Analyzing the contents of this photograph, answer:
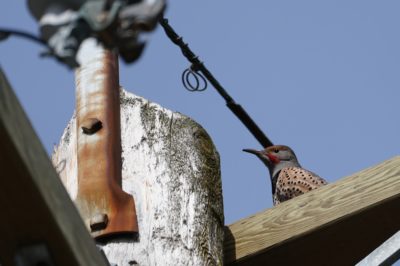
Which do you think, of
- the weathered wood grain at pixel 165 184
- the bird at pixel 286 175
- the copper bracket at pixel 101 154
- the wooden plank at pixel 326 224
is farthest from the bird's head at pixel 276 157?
the copper bracket at pixel 101 154

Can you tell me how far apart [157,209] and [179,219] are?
0.07 m

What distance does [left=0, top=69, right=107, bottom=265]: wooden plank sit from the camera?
2348 mm

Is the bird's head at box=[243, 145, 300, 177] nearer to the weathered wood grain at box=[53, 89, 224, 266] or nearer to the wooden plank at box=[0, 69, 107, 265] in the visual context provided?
the weathered wood grain at box=[53, 89, 224, 266]

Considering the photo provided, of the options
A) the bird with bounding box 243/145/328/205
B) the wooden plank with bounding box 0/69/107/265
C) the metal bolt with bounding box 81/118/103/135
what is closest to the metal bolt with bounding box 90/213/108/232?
the metal bolt with bounding box 81/118/103/135

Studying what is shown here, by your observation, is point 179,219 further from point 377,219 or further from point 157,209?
point 377,219

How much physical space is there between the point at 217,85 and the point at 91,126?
1.66 metres

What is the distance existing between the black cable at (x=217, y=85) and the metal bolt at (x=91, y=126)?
3.05 ft

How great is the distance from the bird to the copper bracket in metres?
3.45

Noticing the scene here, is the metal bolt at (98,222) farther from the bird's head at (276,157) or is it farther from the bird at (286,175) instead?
the bird's head at (276,157)

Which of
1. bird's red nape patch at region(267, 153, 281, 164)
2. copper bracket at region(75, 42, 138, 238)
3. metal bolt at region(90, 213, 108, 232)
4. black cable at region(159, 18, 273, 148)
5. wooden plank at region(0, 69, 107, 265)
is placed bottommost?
wooden plank at region(0, 69, 107, 265)

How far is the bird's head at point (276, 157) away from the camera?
870 centimetres

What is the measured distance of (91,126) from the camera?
346 centimetres

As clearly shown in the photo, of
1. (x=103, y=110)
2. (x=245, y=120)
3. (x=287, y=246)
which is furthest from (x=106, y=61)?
(x=245, y=120)

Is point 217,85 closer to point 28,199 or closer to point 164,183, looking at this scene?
point 164,183
